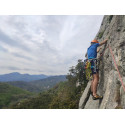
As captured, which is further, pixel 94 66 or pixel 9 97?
pixel 9 97

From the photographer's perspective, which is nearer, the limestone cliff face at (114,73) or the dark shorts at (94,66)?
the limestone cliff face at (114,73)

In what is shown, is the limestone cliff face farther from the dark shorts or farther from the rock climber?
the dark shorts

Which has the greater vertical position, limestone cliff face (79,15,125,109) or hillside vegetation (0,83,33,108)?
limestone cliff face (79,15,125,109)

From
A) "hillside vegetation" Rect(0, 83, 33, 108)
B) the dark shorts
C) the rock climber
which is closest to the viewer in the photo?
the rock climber

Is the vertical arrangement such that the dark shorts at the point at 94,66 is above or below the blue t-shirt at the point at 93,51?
below

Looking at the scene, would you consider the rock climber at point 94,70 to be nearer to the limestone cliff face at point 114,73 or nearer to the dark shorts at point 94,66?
the dark shorts at point 94,66

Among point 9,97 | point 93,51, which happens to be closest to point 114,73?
point 93,51

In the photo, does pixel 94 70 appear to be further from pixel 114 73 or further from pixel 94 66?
pixel 114 73

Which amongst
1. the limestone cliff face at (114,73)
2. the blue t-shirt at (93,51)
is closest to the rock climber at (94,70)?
the blue t-shirt at (93,51)

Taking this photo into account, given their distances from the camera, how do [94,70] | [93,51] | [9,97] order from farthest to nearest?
[9,97]
[93,51]
[94,70]

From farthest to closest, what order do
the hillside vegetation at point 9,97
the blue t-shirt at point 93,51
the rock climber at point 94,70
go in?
the hillside vegetation at point 9,97 < the blue t-shirt at point 93,51 < the rock climber at point 94,70

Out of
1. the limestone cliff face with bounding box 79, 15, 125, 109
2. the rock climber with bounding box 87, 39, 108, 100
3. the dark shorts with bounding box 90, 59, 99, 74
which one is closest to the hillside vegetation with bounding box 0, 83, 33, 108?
the rock climber with bounding box 87, 39, 108, 100

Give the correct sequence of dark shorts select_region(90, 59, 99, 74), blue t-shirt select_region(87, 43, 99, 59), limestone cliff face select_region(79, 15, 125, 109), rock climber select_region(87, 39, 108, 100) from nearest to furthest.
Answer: limestone cliff face select_region(79, 15, 125, 109), rock climber select_region(87, 39, 108, 100), dark shorts select_region(90, 59, 99, 74), blue t-shirt select_region(87, 43, 99, 59)
